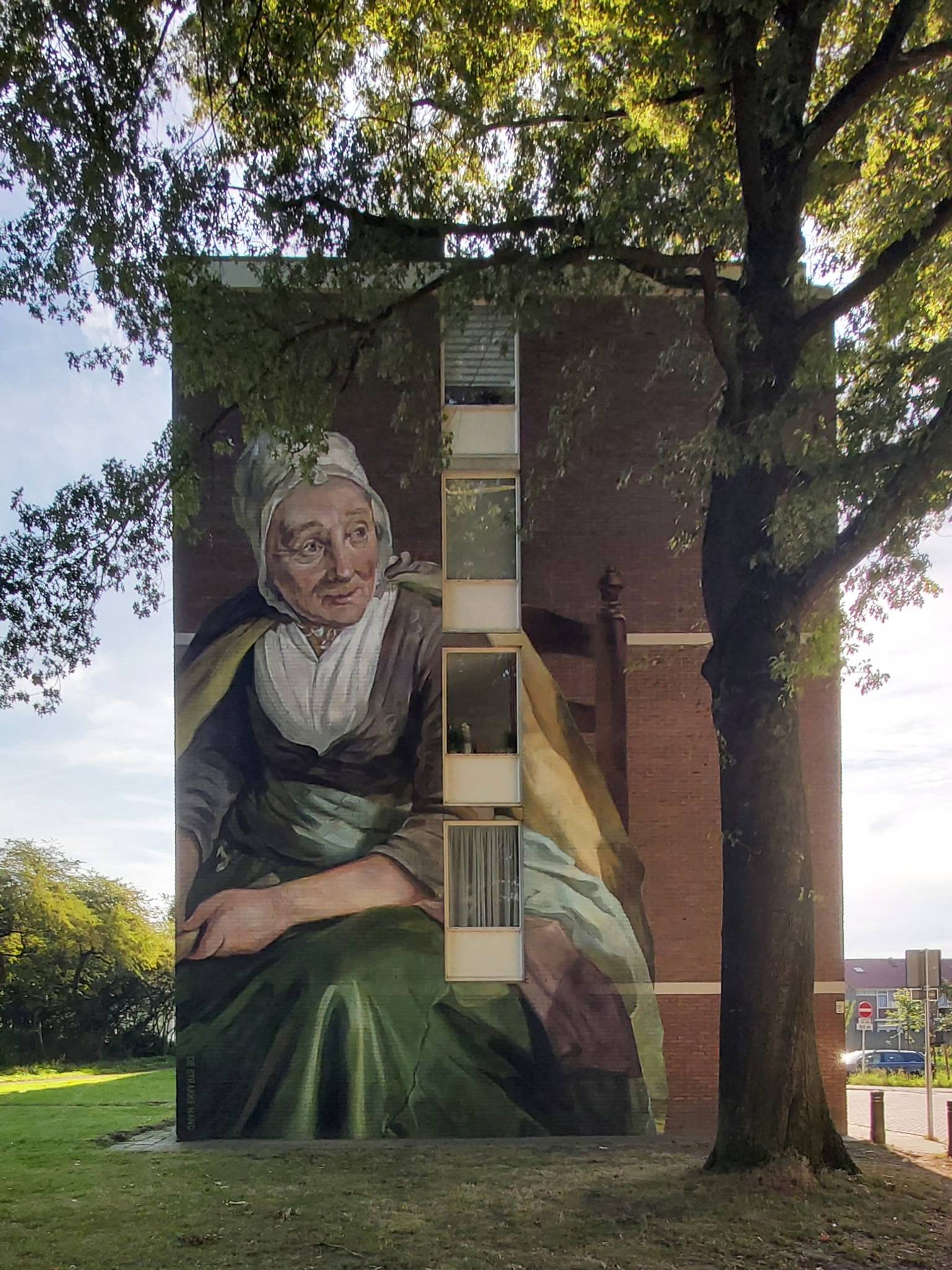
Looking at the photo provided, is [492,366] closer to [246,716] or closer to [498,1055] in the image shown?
[246,716]

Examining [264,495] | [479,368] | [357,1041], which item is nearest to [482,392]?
[479,368]

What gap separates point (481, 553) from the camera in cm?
1734

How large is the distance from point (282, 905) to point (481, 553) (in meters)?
5.60

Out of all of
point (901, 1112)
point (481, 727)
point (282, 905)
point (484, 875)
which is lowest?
point (901, 1112)

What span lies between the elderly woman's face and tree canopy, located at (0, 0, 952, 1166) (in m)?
4.79

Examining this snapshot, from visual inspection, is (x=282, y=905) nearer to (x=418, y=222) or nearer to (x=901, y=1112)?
(x=418, y=222)

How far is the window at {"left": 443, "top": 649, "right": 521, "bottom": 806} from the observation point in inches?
656

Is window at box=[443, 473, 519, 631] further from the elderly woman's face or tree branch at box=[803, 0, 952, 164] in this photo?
tree branch at box=[803, 0, 952, 164]

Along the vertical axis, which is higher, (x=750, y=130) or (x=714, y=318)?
(x=750, y=130)

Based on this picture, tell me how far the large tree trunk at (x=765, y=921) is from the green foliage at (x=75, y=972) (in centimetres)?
2555

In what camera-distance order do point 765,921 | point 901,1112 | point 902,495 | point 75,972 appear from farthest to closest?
point 75,972 < point 901,1112 < point 765,921 < point 902,495

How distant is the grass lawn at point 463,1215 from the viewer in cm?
816

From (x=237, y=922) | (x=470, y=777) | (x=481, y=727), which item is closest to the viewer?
(x=237, y=922)

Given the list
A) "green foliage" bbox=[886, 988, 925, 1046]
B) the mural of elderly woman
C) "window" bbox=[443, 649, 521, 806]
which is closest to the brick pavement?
the mural of elderly woman
